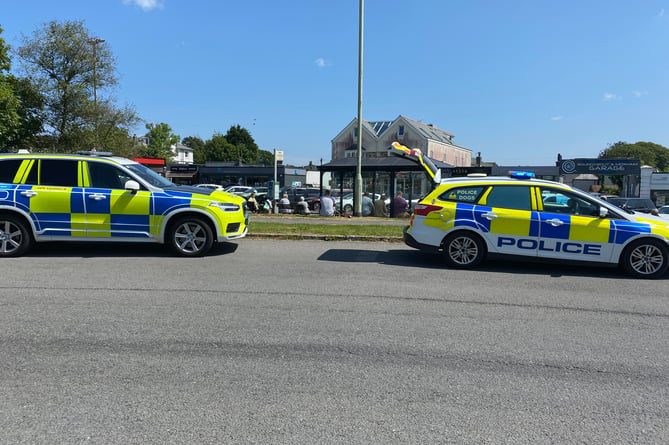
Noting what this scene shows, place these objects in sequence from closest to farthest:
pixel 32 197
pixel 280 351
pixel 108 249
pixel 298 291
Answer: pixel 280 351 → pixel 298 291 → pixel 32 197 → pixel 108 249

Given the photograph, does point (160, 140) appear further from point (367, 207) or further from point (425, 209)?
point (425, 209)

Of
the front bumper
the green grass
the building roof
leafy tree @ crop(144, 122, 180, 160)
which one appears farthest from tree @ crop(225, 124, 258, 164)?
the front bumper

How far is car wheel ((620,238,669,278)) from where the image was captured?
7566mm

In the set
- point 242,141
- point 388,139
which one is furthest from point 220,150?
point 388,139

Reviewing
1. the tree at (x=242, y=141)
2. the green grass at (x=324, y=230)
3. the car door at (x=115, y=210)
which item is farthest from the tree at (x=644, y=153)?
the car door at (x=115, y=210)

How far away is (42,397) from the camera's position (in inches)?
128

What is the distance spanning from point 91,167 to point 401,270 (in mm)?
5880

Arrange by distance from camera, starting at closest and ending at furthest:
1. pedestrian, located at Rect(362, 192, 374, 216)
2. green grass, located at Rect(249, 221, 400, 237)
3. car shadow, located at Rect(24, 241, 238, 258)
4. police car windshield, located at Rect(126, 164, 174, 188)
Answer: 1. car shadow, located at Rect(24, 241, 238, 258)
2. police car windshield, located at Rect(126, 164, 174, 188)
3. green grass, located at Rect(249, 221, 400, 237)
4. pedestrian, located at Rect(362, 192, 374, 216)

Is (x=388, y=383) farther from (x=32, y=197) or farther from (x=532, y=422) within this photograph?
(x=32, y=197)

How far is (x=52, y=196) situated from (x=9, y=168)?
97 centimetres

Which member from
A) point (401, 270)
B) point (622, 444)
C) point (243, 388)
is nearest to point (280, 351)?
point (243, 388)

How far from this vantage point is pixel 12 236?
8453 mm

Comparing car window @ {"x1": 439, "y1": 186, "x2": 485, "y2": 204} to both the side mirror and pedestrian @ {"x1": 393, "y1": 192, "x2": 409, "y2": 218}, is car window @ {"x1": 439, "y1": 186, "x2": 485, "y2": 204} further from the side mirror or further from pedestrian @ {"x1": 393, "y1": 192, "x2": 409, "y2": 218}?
pedestrian @ {"x1": 393, "y1": 192, "x2": 409, "y2": 218}

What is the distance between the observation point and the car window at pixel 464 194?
328 inches
